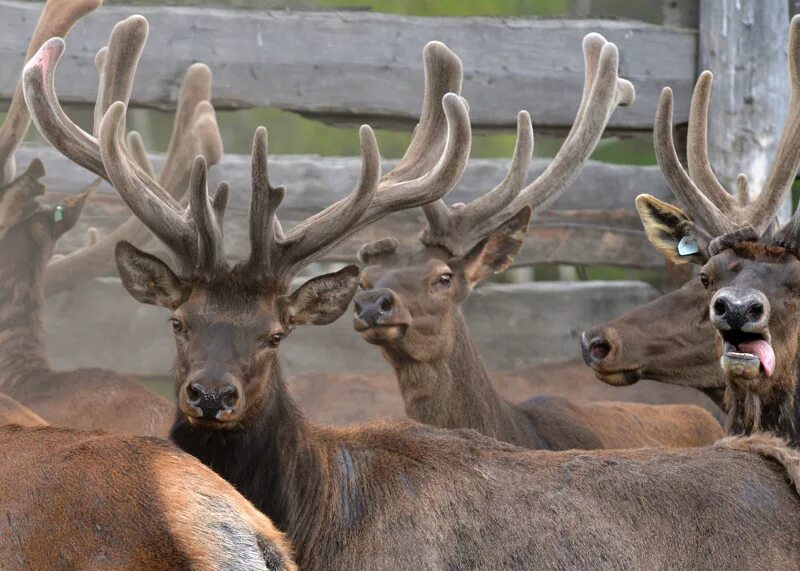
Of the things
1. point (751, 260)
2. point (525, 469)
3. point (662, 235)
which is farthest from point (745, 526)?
point (662, 235)

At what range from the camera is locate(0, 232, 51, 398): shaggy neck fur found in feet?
21.1

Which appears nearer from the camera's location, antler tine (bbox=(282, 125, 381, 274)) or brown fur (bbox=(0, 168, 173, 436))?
antler tine (bbox=(282, 125, 381, 274))

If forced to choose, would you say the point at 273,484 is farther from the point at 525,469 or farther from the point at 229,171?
the point at 229,171

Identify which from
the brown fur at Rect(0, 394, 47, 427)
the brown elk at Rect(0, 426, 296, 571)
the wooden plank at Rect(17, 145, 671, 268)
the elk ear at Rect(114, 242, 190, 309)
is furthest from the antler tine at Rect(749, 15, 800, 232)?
the brown fur at Rect(0, 394, 47, 427)

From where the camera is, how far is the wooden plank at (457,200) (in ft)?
24.9

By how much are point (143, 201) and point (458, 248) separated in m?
2.00

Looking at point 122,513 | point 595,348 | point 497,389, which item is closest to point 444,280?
point 595,348

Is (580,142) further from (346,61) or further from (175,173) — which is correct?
(175,173)

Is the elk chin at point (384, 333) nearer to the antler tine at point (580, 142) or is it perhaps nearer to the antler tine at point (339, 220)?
the antler tine at point (580, 142)

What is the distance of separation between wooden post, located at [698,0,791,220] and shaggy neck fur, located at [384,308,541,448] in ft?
7.82

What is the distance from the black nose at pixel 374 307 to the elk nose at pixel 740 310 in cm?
158

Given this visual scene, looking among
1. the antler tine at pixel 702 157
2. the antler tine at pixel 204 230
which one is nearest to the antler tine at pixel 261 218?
the antler tine at pixel 204 230

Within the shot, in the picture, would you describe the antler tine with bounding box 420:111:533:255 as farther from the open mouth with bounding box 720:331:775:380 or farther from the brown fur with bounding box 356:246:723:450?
the open mouth with bounding box 720:331:775:380

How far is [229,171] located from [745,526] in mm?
4744
